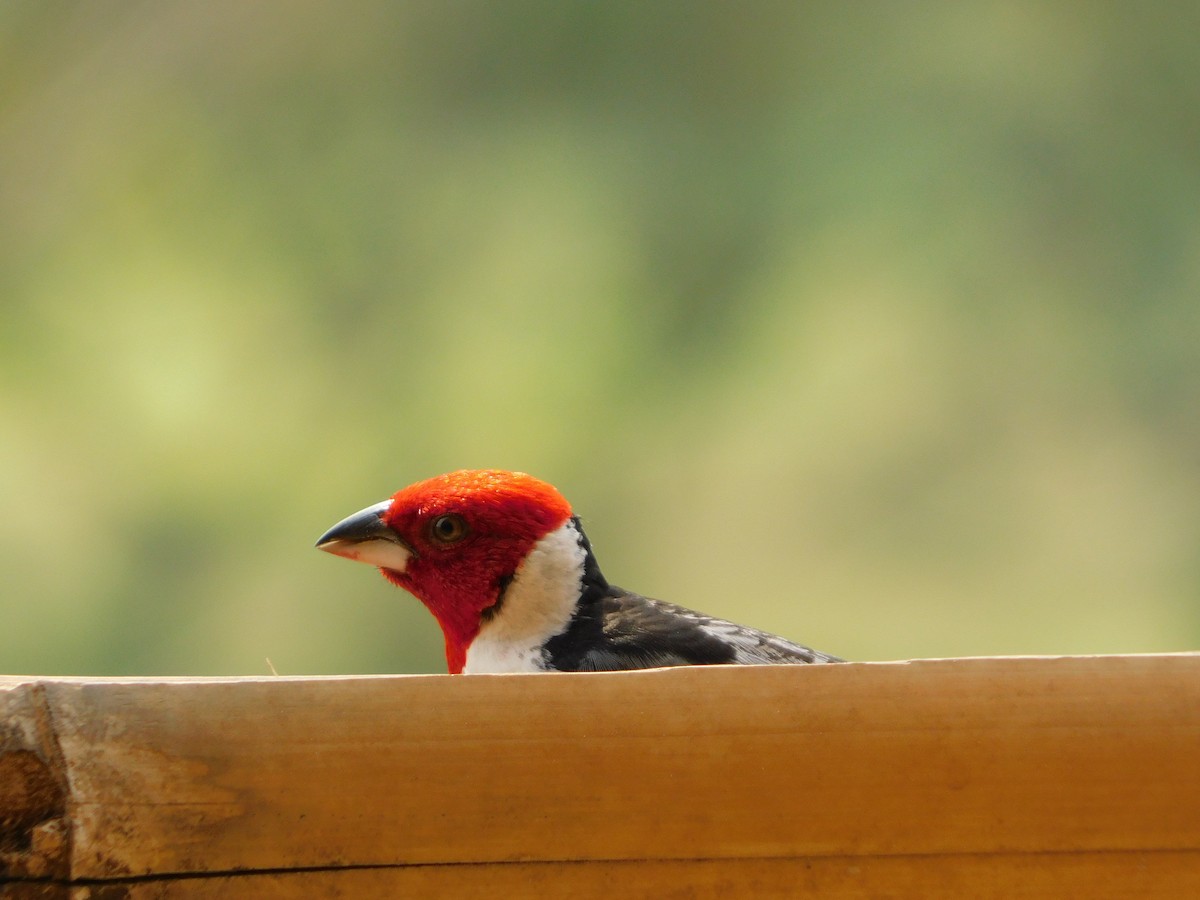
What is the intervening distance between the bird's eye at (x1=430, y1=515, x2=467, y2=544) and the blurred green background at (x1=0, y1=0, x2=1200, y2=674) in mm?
1310

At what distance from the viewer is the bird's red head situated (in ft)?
5.31

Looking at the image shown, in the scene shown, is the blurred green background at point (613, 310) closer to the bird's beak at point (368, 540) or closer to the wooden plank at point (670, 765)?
the bird's beak at point (368, 540)

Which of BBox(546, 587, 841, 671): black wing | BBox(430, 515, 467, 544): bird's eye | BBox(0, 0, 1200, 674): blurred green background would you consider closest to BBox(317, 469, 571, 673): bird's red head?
BBox(430, 515, 467, 544): bird's eye

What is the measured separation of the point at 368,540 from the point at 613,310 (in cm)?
148

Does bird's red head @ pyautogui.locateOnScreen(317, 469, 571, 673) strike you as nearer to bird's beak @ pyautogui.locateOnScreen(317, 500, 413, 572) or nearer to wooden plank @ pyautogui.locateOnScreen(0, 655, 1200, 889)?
bird's beak @ pyautogui.locateOnScreen(317, 500, 413, 572)

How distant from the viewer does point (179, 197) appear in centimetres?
297

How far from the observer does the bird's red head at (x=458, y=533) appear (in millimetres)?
1618

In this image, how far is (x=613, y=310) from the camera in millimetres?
3012

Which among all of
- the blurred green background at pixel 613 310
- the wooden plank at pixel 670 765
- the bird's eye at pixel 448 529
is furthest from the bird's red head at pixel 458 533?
the blurred green background at pixel 613 310

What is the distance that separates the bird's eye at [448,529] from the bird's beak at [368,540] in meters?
0.05

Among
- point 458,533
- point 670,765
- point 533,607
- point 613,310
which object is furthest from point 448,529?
point 613,310

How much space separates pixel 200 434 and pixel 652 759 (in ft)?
7.66

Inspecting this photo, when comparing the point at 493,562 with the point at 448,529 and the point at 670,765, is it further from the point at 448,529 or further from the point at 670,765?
the point at 670,765

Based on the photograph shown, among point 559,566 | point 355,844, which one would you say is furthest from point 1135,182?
point 355,844
